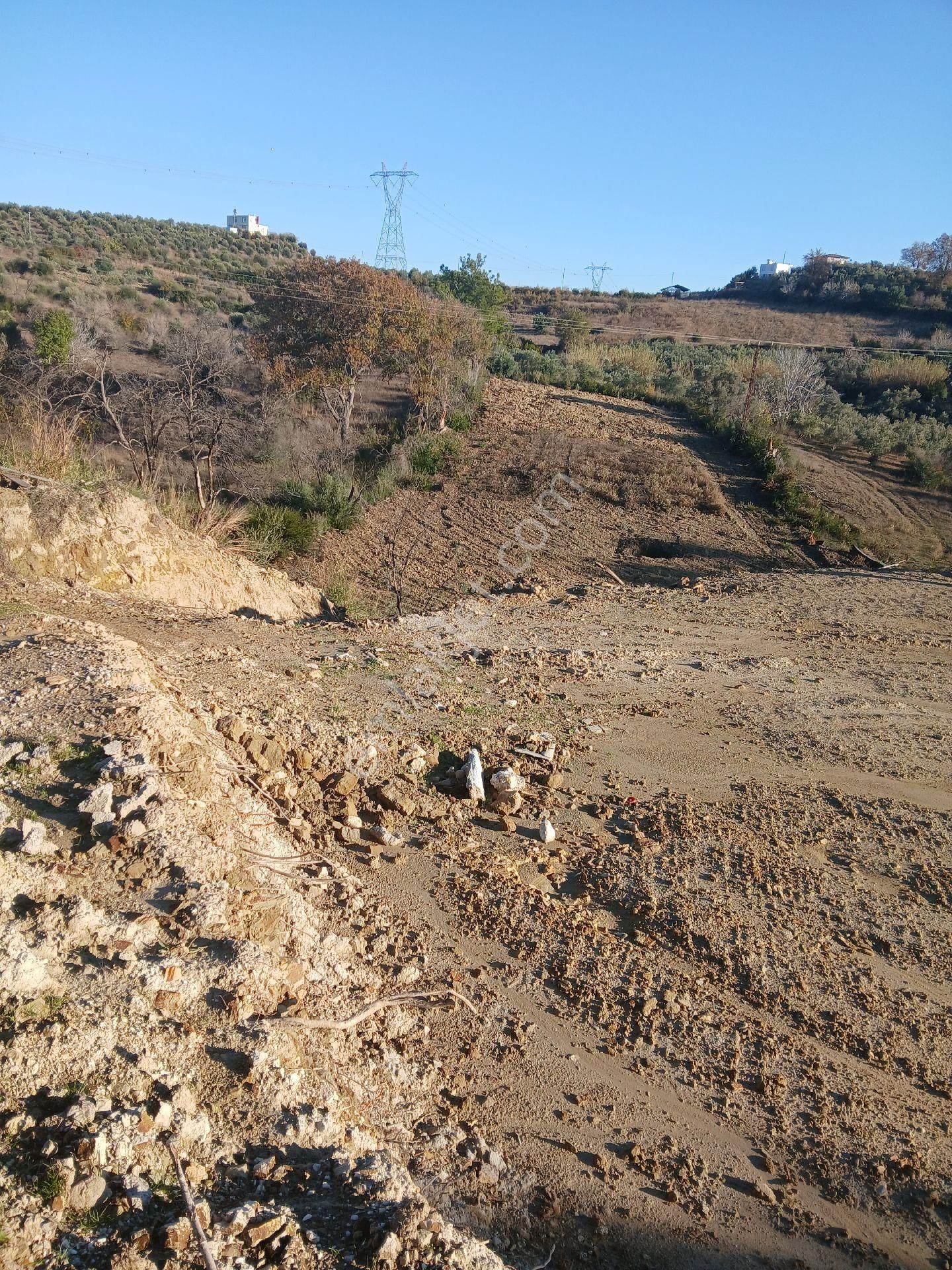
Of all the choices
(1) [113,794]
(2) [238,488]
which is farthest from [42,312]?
(1) [113,794]

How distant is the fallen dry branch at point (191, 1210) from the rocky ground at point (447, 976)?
0.13 ft

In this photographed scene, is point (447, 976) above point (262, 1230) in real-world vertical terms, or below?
below

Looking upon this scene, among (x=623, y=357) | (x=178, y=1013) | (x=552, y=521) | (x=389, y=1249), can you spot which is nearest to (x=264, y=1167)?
(x=389, y=1249)

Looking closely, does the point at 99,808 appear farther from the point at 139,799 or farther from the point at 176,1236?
the point at 176,1236

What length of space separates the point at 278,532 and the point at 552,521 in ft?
17.9

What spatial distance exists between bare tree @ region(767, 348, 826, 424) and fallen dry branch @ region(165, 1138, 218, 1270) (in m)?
23.6

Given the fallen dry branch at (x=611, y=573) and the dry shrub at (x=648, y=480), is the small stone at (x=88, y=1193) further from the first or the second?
the dry shrub at (x=648, y=480)

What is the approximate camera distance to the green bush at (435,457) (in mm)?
18656

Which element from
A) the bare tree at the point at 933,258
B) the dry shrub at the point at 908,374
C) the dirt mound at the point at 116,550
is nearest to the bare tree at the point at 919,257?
the bare tree at the point at 933,258

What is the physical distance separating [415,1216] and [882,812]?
13.4 ft

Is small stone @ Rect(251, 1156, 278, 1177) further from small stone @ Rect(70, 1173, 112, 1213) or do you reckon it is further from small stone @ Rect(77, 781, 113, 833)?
small stone @ Rect(77, 781, 113, 833)

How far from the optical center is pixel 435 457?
19.0 m

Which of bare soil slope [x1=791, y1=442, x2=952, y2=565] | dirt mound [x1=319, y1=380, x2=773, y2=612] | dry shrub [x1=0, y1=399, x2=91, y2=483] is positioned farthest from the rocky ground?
bare soil slope [x1=791, y1=442, x2=952, y2=565]

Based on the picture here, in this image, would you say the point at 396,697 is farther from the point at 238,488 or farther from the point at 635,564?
the point at 238,488
